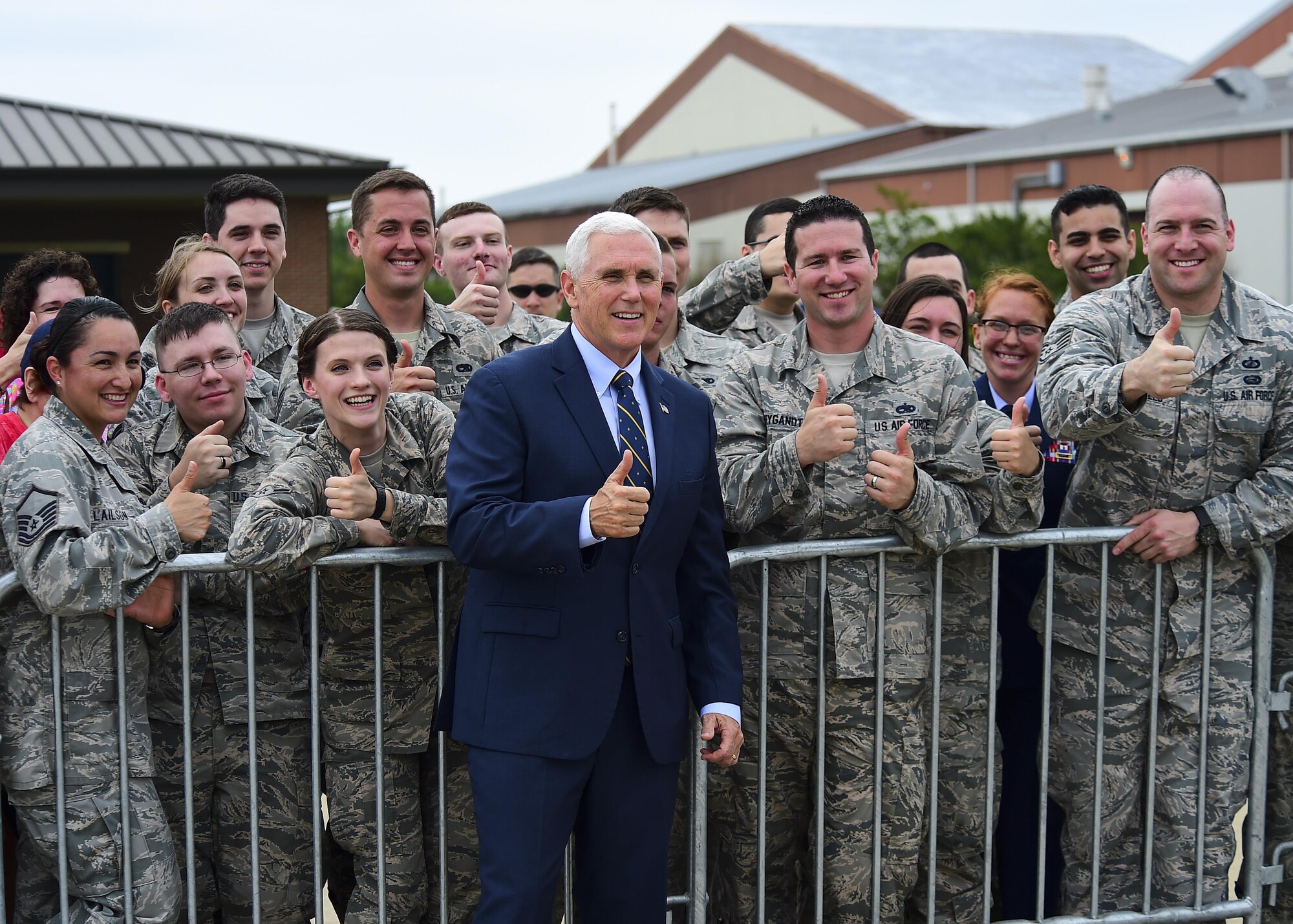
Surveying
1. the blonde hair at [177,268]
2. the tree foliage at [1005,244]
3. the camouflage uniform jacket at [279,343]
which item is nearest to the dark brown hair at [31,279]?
the blonde hair at [177,268]

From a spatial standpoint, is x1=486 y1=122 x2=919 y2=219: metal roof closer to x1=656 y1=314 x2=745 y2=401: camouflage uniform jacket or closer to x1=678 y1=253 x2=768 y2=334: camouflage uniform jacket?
x1=678 y1=253 x2=768 y2=334: camouflage uniform jacket

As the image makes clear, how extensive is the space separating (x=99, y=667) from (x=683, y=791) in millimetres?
1897

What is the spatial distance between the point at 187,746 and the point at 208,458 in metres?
0.81

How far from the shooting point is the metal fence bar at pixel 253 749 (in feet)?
11.8

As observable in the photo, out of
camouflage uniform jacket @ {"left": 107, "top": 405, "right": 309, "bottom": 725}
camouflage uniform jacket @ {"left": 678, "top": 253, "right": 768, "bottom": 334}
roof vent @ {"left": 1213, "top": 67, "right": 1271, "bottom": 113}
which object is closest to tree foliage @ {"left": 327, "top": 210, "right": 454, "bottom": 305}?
roof vent @ {"left": 1213, "top": 67, "right": 1271, "bottom": 113}

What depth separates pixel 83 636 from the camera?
359 centimetres

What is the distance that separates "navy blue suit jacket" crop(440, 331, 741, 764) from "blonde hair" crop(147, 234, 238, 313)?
1.74 meters

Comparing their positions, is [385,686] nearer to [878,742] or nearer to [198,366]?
[198,366]

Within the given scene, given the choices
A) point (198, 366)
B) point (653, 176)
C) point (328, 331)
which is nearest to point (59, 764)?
point (198, 366)

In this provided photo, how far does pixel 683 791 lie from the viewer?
4418mm

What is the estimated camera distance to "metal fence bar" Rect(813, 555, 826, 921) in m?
3.91

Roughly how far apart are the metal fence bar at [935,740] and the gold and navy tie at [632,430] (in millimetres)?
1074

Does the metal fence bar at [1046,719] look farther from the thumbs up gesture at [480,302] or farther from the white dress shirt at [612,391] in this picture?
the thumbs up gesture at [480,302]

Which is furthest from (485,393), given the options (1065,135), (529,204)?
(529,204)
